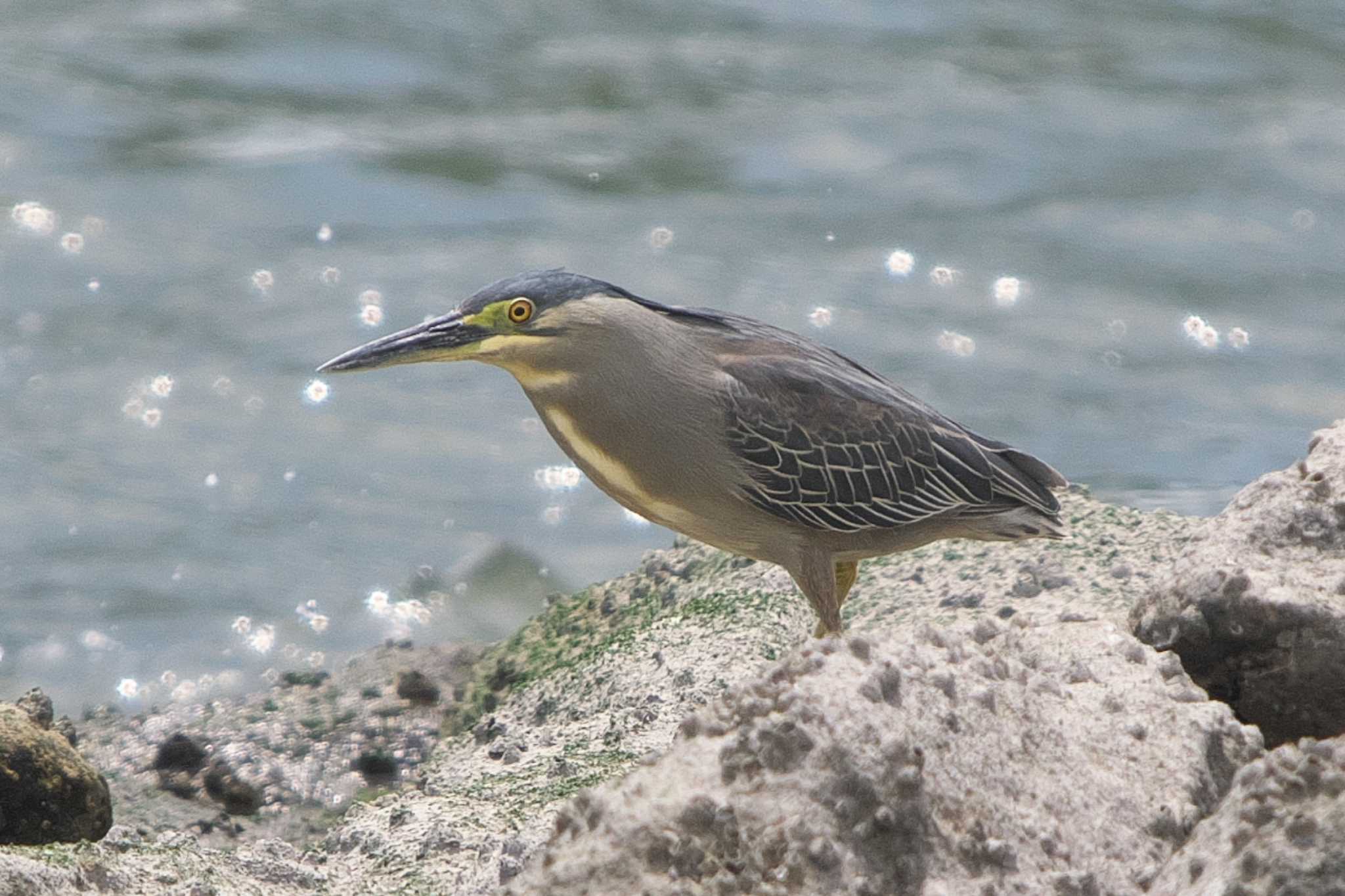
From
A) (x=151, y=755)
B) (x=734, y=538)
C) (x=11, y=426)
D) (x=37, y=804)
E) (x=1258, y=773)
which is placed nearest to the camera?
(x=1258, y=773)

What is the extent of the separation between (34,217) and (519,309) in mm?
7069

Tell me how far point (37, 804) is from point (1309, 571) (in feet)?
8.46

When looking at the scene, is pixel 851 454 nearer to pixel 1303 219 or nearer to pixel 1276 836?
pixel 1276 836

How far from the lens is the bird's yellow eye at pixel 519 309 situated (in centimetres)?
443

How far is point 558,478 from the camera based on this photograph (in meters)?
9.42

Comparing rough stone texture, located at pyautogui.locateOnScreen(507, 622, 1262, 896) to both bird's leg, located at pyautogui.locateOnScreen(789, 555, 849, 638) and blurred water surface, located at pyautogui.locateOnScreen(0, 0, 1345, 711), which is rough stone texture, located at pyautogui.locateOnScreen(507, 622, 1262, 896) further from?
blurred water surface, located at pyautogui.locateOnScreen(0, 0, 1345, 711)

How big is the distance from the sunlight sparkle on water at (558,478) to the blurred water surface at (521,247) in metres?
0.05

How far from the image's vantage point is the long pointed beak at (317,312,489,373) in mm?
4418

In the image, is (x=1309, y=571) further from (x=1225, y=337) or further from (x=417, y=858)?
(x=1225, y=337)

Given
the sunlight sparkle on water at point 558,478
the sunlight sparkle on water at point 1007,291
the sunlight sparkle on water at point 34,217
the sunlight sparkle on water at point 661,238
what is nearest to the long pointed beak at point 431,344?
the sunlight sparkle on water at point 558,478

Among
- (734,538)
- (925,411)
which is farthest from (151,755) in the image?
(925,411)

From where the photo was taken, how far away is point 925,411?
5078mm

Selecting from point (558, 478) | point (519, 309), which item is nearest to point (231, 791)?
point (519, 309)

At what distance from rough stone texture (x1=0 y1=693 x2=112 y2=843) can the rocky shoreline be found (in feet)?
0.92
